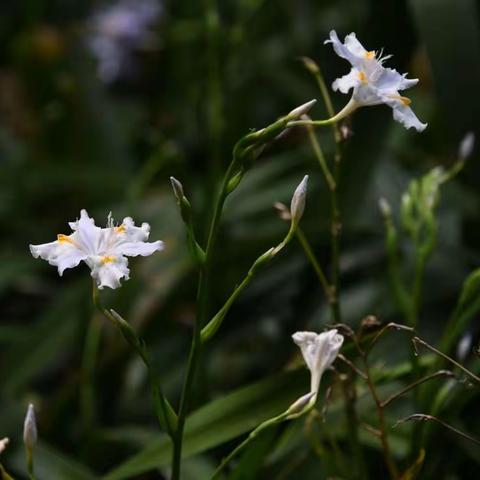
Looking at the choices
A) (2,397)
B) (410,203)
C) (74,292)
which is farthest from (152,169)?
(410,203)

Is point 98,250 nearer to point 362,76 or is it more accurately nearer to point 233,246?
point 362,76

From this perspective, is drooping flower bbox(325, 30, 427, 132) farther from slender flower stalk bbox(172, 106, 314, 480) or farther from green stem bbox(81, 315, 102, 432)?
green stem bbox(81, 315, 102, 432)

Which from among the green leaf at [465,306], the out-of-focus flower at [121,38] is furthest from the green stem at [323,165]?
the out-of-focus flower at [121,38]

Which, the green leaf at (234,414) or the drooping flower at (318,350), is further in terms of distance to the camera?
the green leaf at (234,414)

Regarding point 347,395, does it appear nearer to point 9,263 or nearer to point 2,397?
point 2,397

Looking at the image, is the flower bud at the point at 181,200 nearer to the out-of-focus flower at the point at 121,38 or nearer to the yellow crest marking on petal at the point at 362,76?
the yellow crest marking on petal at the point at 362,76

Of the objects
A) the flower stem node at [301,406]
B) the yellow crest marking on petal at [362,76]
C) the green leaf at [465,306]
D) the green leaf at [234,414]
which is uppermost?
the yellow crest marking on petal at [362,76]

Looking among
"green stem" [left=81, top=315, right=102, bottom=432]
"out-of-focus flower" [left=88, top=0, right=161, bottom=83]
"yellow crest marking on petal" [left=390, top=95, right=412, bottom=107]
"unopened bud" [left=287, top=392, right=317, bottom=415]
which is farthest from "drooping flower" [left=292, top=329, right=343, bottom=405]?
"out-of-focus flower" [left=88, top=0, right=161, bottom=83]
